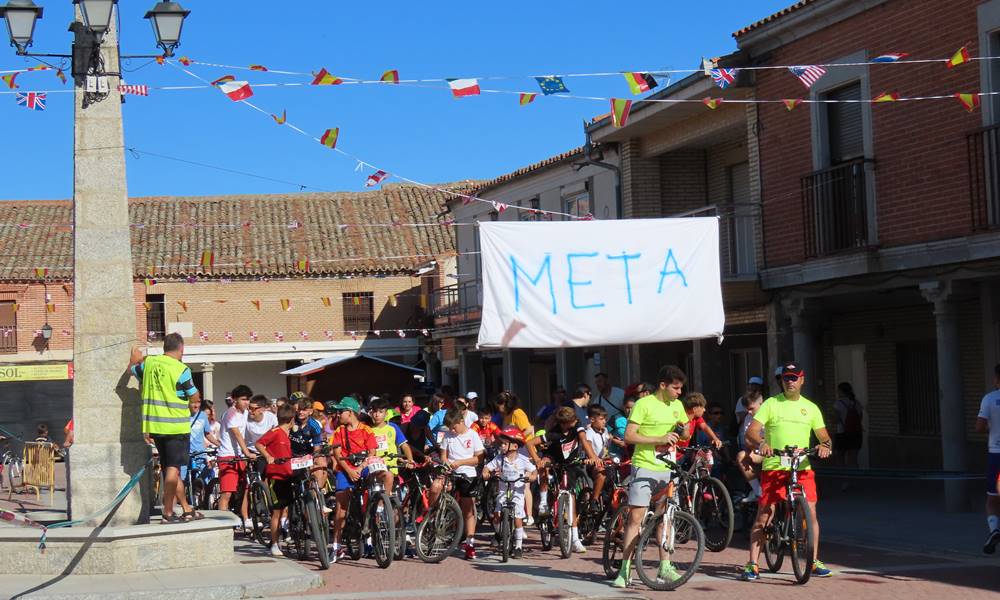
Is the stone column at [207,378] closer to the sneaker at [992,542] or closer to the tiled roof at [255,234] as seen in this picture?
the tiled roof at [255,234]

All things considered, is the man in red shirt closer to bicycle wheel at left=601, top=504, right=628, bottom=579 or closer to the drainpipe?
bicycle wheel at left=601, top=504, right=628, bottom=579

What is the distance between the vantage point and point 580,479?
14234mm

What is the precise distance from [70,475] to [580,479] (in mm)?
5116

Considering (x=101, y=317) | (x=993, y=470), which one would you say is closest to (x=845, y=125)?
(x=993, y=470)

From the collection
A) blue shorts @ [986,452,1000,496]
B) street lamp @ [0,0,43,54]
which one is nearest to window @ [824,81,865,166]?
blue shorts @ [986,452,1000,496]

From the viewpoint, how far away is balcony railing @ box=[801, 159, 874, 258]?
60.2 feet

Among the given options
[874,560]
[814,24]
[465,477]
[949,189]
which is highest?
[814,24]

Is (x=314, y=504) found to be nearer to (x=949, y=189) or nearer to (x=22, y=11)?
(x=22, y=11)

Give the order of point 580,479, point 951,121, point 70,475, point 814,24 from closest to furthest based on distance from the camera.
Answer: point 70,475, point 580,479, point 951,121, point 814,24

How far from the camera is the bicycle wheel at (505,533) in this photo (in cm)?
1286

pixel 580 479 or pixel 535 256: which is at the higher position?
pixel 535 256

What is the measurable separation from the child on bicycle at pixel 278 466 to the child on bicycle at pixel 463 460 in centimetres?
151

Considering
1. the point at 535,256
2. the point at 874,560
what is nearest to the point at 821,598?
the point at 874,560

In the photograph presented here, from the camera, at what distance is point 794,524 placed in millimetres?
11016
